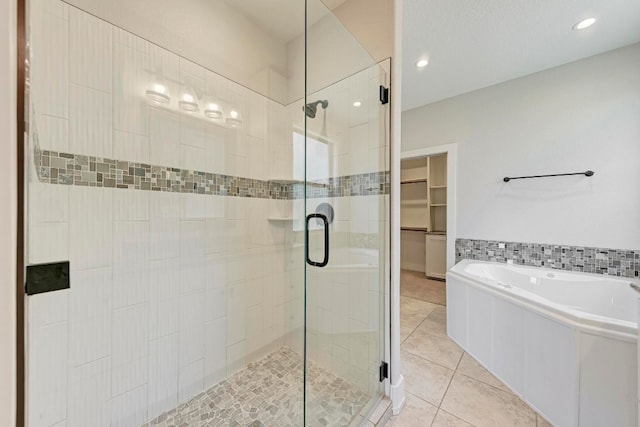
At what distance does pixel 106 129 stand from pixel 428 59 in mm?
2569

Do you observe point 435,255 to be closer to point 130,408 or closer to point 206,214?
point 206,214

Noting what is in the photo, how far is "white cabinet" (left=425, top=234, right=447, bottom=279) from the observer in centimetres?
383

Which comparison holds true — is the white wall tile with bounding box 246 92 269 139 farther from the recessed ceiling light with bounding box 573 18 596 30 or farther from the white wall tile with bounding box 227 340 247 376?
the recessed ceiling light with bounding box 573 18 596 30

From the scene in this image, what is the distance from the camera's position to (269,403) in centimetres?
146

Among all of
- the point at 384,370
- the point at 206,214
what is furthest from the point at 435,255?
the point at 206,214

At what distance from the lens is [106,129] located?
1148mm

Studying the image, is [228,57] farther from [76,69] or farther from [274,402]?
[274,402]

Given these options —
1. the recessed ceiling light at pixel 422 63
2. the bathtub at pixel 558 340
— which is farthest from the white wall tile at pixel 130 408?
the recessed ceiling light at pixel 422 63

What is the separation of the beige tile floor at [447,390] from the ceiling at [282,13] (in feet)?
8.10

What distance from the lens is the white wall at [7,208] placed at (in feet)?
1.00

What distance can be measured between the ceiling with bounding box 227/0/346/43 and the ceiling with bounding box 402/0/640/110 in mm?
638

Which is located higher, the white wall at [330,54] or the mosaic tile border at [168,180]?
the white wall at [330,54]

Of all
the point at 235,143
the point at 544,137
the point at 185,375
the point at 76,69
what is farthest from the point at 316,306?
the point at 544,137

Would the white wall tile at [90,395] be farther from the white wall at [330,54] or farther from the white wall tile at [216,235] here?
the white wall at [330,54]
